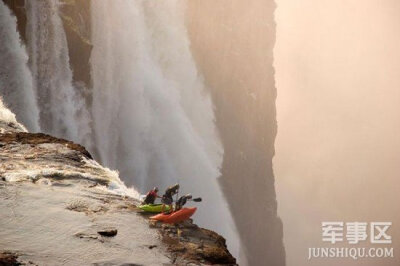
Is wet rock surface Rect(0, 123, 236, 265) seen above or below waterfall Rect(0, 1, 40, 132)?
below

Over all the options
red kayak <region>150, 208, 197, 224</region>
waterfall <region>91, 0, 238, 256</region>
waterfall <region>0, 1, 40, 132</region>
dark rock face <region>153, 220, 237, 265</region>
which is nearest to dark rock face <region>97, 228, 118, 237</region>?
dark rock face <region>153, 220, 237, 265</region>

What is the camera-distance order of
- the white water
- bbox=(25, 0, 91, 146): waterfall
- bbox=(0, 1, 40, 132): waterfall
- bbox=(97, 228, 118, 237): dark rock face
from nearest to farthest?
bbox=(97, 228, 118, 237): dark rock face → bbox=(0, 1, 40, 132): waterfall → bbox=(25, 0, 91, 146): waterfall → the white water

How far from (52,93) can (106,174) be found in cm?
1441

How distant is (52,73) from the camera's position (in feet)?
75.8

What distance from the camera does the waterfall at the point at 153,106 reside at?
2817 cm

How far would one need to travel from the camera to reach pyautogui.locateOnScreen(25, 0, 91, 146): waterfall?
2192 centimetres

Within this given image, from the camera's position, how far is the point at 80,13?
2520cm

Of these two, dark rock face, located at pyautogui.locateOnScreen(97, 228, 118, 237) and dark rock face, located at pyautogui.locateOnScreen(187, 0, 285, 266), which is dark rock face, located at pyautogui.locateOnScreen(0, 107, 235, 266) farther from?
dark rock face, located at pyautogui.locateOnScreen(187, 0, 285, 266)

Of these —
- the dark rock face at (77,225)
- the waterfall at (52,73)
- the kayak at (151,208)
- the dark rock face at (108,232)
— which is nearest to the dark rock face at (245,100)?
the waterfall at (52,73)

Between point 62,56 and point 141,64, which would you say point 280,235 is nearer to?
point 141,64

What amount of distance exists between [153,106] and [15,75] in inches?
514

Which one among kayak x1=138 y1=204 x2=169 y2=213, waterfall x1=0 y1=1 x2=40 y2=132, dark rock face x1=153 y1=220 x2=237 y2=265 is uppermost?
waterfall x1=0 y1=1 x2=40 y2=132

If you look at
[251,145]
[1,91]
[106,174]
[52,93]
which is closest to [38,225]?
[106,174]

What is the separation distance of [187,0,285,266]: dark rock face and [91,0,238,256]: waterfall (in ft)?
7.10
